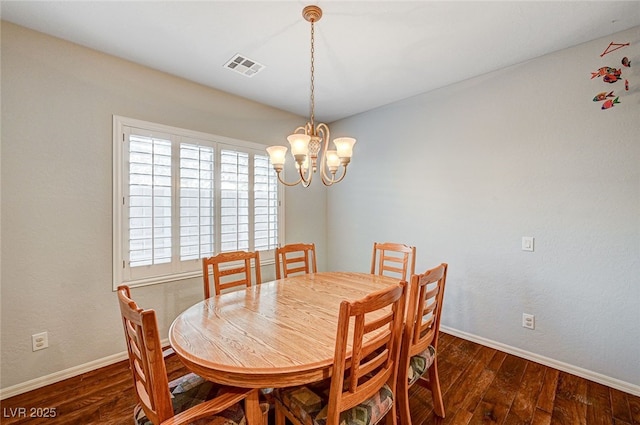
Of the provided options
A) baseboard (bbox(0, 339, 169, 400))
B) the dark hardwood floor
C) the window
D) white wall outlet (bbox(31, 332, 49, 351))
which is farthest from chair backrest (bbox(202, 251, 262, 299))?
white wall outlet (bbox(31, 332, 49, 351))

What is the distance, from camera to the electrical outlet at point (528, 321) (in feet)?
8.06

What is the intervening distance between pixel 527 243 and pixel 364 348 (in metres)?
2.12

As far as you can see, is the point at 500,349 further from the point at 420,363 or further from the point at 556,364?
the point at 420,363

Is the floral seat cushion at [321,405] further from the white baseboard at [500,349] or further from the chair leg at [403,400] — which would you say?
the white baseboard at [500,349]

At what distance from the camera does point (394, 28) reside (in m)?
2.06

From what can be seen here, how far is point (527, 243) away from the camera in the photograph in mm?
2490

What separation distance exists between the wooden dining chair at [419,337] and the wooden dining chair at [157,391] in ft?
2.49

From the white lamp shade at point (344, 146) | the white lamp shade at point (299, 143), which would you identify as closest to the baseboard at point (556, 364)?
the white lamp shade at point (344, 146)

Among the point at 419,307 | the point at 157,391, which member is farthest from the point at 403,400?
the point at 157,391

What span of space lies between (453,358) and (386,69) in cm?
273

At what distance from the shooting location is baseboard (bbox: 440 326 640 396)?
2.06 meters

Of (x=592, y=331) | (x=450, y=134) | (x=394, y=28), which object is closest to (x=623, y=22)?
(x=450, y=134)

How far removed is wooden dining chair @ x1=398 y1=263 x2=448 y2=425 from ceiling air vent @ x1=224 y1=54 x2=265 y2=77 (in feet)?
7.53

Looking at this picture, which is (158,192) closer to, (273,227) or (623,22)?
(273,227)
